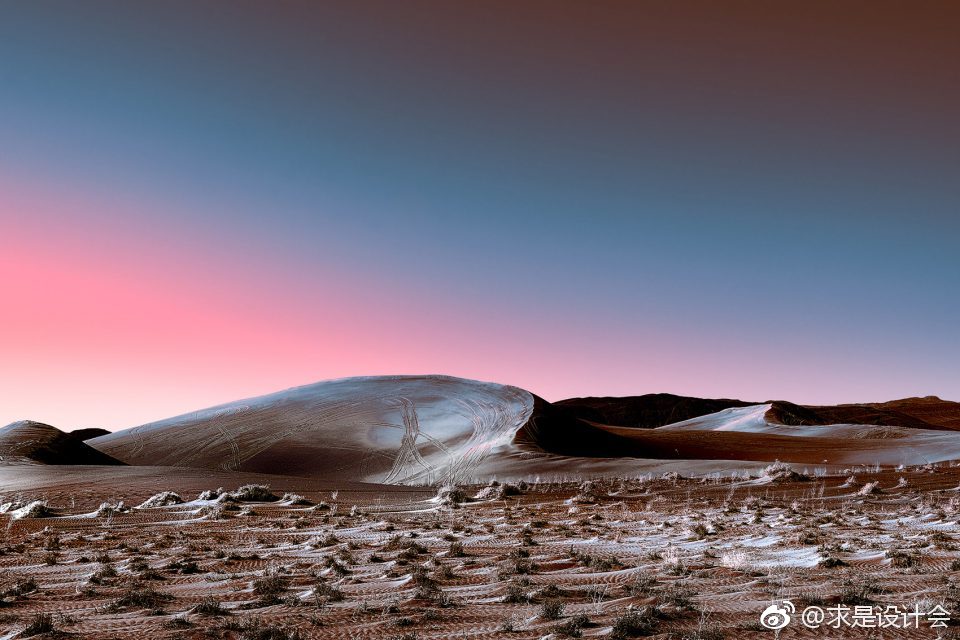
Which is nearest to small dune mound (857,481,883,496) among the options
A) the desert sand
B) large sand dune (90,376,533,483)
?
the desert sand

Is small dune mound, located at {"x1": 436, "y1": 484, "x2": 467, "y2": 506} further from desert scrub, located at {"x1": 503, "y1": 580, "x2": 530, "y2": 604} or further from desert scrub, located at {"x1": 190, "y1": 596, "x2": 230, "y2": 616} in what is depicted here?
desert scrub, located at {"x1": 190, "y1": 596, "x2": 230, "y2": 616}

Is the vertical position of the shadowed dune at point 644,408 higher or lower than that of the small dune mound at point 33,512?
higher

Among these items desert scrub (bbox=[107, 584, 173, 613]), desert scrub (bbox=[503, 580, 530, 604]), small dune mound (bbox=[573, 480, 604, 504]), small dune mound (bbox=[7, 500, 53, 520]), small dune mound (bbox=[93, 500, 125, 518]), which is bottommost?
small dune mound (bbox=[573, 480, 604, 504])

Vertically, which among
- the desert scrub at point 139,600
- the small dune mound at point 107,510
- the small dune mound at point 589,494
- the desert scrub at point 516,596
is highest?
the small dune mound at point 107,510

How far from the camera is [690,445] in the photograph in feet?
156

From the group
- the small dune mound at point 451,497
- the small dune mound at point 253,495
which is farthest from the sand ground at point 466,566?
the small dune mound at point 253,495

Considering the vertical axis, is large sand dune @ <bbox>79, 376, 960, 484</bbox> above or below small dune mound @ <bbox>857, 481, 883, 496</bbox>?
above

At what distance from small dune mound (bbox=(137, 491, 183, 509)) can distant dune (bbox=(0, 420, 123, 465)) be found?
12964mm

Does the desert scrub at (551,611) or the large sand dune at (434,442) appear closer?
the desert scrub at (551,611)

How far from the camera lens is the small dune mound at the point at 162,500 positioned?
1977 centimetres

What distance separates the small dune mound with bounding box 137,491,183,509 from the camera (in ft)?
64.8

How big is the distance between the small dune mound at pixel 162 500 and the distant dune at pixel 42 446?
1296 cm

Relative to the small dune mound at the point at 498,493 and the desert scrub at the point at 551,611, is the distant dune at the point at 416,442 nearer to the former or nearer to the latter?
the small dune mound at the point at 498,493

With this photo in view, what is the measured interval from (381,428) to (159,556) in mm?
30388
